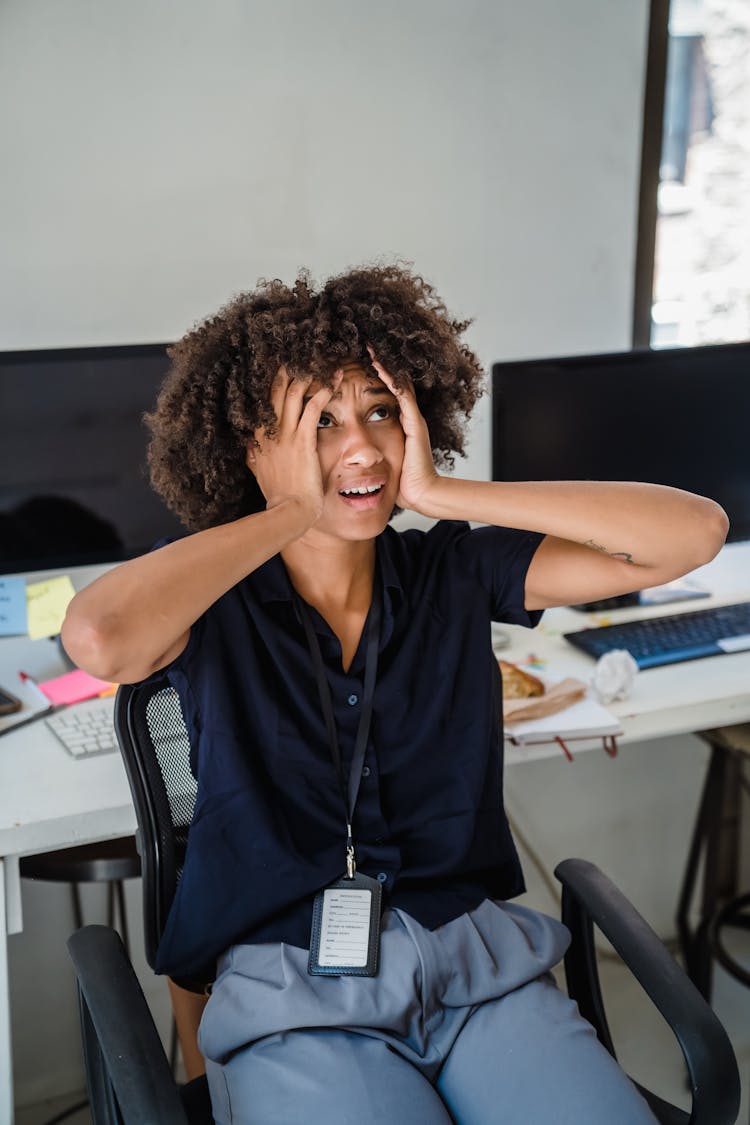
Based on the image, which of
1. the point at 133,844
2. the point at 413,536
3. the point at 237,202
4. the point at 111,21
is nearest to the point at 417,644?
the point at 413,536

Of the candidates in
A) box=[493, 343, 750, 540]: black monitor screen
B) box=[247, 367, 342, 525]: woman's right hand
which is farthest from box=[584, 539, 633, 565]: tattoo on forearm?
box=[493, 343, 750, 540]: black monitor screen

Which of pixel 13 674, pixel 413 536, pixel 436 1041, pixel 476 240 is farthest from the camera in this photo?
pixel 476 240

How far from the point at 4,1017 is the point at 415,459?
88 centimetres

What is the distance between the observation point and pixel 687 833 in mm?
2809

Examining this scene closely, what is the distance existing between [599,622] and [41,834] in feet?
3.69

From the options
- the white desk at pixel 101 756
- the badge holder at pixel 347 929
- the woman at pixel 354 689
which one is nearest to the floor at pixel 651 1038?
the white desk at pixel 101 756

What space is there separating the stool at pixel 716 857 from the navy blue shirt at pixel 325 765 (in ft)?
3.00

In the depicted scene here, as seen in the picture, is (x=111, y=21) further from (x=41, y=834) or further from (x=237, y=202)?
(x=41, y=834)

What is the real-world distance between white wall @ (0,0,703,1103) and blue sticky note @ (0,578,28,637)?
44 centimetres

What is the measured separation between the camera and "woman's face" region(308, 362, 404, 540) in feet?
4.58

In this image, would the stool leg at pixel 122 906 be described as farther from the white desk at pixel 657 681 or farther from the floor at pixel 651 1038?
the white desk at pixel 657 681

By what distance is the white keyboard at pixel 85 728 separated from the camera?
1.69 metres

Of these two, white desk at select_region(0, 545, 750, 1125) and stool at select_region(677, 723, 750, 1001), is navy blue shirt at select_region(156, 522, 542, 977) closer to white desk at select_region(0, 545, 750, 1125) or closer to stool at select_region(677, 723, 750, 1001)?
white desk at select_region(0, 545, 750, 1125)

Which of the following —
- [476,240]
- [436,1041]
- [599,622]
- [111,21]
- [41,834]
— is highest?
[111,21]
